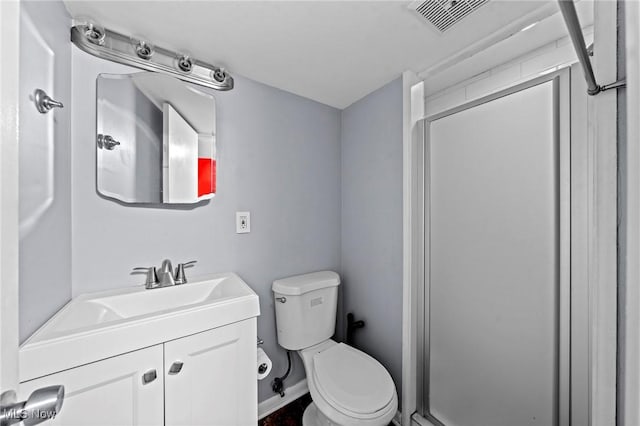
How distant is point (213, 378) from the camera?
963 millimetres

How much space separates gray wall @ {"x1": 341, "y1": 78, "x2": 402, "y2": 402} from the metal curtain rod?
106 centimetres

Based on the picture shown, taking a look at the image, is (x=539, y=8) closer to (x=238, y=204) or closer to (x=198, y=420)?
(x=238, y=204)

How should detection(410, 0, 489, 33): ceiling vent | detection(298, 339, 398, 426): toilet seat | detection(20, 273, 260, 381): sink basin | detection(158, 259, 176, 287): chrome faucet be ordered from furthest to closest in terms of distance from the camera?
1. detection(158, 259, 176, 287): chrome faucet
2. detection(298, 339, 398, 426): toilet seat
3. detection(410, 0, 489, 33): ceiling vent
4. detection(20, 273, 260, 381): sink basin

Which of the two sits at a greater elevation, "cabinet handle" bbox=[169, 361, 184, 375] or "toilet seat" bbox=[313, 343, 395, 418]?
"cabinet handle" bbox=[169, 361, 184, 375]

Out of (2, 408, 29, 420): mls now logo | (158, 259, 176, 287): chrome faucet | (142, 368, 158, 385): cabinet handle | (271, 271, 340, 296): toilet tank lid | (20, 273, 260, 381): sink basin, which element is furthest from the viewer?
(271, 271, 340, 296): toilet tank lid

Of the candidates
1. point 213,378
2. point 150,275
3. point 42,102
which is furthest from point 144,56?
point 213,378

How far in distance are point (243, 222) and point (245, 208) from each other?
0.08m

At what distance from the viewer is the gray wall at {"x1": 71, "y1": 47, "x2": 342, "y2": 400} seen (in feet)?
3.64

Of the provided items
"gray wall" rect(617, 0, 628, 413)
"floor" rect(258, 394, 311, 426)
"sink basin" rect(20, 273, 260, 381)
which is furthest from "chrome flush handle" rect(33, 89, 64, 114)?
"floor" rect(258, 394, 311, 426)

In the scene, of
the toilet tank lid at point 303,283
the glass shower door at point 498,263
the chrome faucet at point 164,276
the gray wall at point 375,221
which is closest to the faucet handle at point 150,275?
the chrome faucet at point 164,276

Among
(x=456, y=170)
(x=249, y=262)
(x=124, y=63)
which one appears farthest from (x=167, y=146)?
(x=456, y=170)

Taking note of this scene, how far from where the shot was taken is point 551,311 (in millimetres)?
938

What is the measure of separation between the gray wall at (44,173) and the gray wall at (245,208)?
7 cm

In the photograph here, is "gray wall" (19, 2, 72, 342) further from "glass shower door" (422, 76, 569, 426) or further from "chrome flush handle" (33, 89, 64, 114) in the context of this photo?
"glass shower door" (422, 76, 569, 426)
